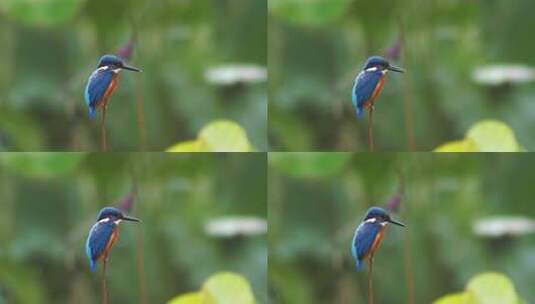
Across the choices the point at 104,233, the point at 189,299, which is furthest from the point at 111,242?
the point at 189,299

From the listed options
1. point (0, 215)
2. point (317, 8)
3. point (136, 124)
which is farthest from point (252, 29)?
point (0, 215)

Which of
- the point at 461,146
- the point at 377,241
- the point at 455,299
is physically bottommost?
the point at 455,299

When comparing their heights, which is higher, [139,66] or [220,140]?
[139,66]

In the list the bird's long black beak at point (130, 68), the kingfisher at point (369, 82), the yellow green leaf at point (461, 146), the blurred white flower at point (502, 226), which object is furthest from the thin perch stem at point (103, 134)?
the blurred white flower at point (502, 226)

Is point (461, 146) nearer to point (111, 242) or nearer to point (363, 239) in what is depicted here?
point (363, 239)

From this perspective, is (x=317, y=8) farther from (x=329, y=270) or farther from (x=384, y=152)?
(x=329, y=270)

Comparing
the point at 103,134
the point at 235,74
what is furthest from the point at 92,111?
the point at 235,74

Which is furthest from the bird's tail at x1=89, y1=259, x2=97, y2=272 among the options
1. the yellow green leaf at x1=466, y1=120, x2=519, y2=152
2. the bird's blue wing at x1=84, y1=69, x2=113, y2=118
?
the yellow green leaf at x1=466, y1=120, x2=519, y2=152
